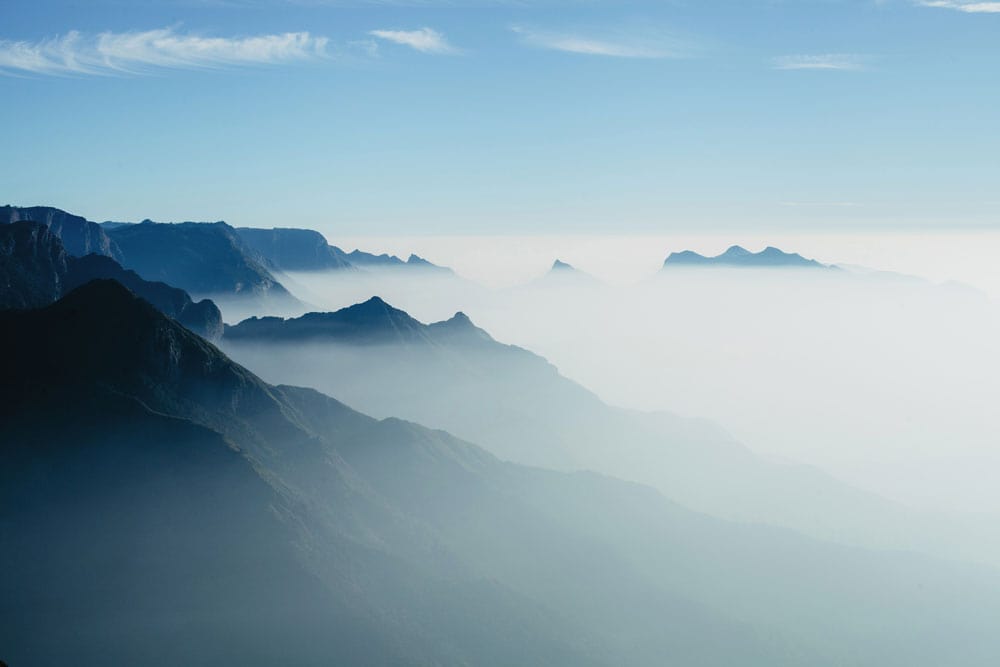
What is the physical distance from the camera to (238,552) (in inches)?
5236

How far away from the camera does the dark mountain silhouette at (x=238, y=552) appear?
12275 centimetres

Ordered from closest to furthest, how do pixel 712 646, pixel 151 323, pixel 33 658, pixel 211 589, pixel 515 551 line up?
pixel 33 658
pixel 211 589
pixel 151 323
pixel 712 646
pixel 515 551

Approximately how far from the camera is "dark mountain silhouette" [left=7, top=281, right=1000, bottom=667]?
12275 centimetres

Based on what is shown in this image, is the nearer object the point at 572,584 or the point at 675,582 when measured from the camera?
the point at 572,584

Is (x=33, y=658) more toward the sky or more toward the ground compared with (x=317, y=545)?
more toward the ground

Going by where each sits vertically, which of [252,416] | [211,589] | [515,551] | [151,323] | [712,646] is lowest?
[712,646]

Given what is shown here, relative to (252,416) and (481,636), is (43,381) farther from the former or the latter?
(481,636)

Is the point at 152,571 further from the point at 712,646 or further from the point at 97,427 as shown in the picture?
the point at 712,646

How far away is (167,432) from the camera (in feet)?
474

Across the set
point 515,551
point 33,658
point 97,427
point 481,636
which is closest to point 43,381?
point 97,427

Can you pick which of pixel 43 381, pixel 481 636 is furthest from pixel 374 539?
pixel 43 381

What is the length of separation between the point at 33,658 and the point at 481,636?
78.5 meters

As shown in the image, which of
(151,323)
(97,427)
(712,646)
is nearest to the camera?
(97,427)

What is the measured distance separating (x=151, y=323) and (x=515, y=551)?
106255 millimetres
